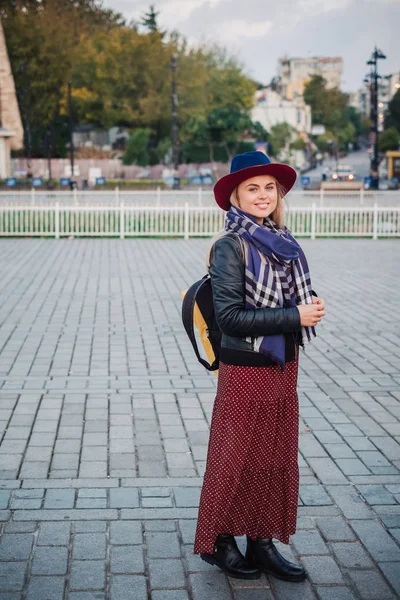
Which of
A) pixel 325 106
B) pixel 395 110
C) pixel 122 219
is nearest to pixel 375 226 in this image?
pixel 122 219

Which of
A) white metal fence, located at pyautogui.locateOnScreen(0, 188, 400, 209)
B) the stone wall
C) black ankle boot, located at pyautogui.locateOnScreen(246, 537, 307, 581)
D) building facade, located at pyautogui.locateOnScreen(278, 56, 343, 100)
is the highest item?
building facade, located at pyautogui.locateOnScreen(278, 56, 343, 100)

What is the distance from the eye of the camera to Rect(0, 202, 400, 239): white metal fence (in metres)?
20.8

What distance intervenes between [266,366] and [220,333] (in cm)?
28

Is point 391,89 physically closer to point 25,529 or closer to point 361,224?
point 361,224

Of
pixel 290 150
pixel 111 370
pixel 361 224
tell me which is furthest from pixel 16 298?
pixel 290 150

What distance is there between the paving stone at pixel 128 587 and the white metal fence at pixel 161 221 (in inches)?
682

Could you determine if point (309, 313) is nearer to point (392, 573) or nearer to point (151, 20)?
point (392, 573)

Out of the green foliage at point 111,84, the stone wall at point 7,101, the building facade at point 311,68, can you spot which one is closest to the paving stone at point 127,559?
the stone wall at point 7,101

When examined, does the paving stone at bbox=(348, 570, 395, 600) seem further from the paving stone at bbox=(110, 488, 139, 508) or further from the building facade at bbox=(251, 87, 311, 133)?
the building facade at bbox=(251, 87, 311, 133)

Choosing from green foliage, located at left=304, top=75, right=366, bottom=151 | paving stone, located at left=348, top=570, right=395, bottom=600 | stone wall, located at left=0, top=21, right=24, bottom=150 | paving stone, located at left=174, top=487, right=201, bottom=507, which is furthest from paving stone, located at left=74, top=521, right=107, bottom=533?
green foliage, located at left=304, top=75, right=366, bottom=151

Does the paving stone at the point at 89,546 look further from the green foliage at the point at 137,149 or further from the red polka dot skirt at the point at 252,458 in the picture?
the green foliage at the point at 137,149

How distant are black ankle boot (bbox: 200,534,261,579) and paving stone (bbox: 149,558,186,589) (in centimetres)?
13

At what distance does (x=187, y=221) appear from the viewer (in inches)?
832

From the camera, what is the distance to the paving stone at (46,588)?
342 cm
